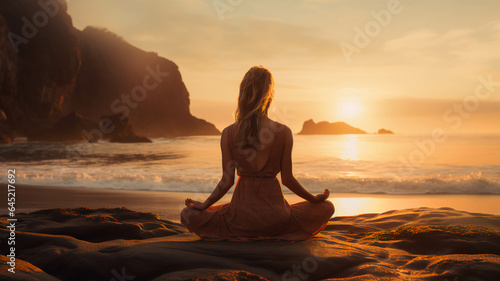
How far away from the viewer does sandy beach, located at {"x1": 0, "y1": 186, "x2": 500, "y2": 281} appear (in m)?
2.56

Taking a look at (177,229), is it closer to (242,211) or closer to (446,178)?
(242,211)

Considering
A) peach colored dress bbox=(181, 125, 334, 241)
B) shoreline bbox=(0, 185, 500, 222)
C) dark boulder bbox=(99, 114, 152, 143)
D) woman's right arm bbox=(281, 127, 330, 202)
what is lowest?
shoreline bbox=(0, 185, 500, 222)

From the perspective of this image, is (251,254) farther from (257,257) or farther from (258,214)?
(258,214)

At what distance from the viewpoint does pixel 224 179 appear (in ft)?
11.4

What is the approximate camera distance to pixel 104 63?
107000mm

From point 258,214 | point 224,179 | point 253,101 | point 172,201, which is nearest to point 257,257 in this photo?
point 258,214

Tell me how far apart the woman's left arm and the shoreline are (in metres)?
2.95

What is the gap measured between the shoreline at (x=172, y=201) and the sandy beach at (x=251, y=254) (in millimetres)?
2481

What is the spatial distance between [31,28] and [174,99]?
64.8 meters

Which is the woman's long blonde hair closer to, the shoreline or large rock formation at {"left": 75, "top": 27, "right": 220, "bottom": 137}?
the shoreline

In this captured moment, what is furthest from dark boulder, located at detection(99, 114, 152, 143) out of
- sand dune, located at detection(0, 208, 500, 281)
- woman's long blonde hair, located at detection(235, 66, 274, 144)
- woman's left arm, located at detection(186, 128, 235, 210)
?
woman's long blonde hair, located at detection(235, 66, 274, 144)

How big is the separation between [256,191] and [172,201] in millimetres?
5010

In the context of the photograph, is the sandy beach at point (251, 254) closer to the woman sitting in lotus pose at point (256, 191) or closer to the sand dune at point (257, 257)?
the sand dune at point (257, 257)

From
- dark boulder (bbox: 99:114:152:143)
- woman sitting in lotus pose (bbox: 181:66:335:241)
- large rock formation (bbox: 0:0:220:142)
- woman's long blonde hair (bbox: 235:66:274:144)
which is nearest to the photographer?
woman's long blonde hair (bbox: 235:66:274:144)
